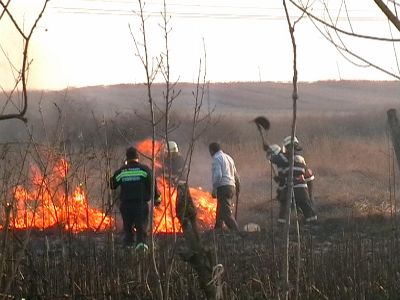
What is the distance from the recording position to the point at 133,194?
11266 mm

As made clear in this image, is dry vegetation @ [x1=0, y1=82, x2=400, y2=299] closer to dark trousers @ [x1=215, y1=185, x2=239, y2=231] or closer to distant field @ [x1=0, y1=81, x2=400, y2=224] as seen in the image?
distant field @ [x1=0, y1=81, x2=400, y2=224]

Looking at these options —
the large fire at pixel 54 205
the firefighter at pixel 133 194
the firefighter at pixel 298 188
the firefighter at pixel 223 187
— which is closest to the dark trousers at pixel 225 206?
the firefighter at pixel 223 187

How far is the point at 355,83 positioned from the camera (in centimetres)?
6500

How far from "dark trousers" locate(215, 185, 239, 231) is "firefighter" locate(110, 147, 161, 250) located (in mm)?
2317

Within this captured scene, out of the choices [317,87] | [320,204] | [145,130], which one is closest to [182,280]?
[320,204]

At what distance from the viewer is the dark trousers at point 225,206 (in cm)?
1362

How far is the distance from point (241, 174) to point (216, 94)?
3246 centimetres

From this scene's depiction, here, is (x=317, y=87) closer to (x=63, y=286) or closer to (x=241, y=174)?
(x=241, y=174)

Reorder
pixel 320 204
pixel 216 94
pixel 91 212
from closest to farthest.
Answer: pixel 91 212 < pixel 320 204 < pixel 216 94

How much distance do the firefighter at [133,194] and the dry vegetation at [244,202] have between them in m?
0.37

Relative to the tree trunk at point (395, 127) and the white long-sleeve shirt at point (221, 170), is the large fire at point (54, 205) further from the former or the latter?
the tree trunk at point (395, 127)

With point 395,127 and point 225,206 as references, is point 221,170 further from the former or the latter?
point 395,127

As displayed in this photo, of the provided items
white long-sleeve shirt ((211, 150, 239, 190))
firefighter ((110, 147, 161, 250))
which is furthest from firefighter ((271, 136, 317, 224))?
firefighter ((110, 147, 161, 250))

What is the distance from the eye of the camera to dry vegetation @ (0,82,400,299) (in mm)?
5824
